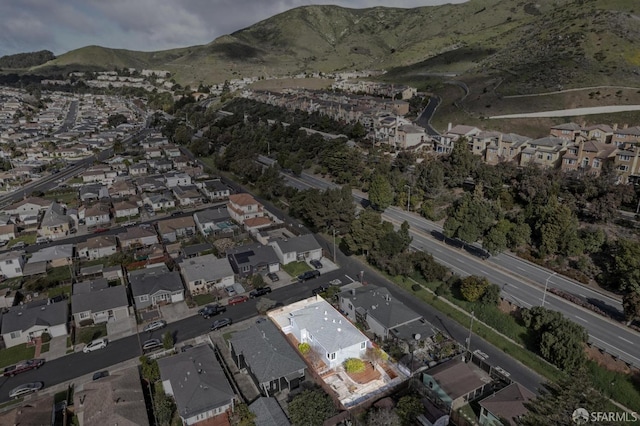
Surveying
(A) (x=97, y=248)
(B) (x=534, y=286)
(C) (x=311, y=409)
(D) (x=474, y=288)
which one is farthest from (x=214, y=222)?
(B) (x=534, y=286)

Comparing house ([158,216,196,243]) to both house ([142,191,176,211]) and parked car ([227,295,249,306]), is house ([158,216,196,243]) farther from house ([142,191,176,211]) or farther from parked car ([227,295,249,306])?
parked car ([227,295,249,306])

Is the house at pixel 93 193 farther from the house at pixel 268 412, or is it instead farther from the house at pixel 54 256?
the house at pixel 268 412

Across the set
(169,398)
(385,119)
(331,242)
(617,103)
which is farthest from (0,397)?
(617,103)

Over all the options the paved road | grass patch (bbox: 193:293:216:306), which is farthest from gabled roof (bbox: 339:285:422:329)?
grass patch (bbox: 193:293:216:306)

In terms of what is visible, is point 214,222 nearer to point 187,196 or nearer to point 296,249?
point 187,196

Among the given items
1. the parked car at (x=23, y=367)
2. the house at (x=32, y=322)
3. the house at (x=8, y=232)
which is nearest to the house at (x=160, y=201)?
the house at (x=8, y=232)

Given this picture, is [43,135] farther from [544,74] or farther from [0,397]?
[544,74]
